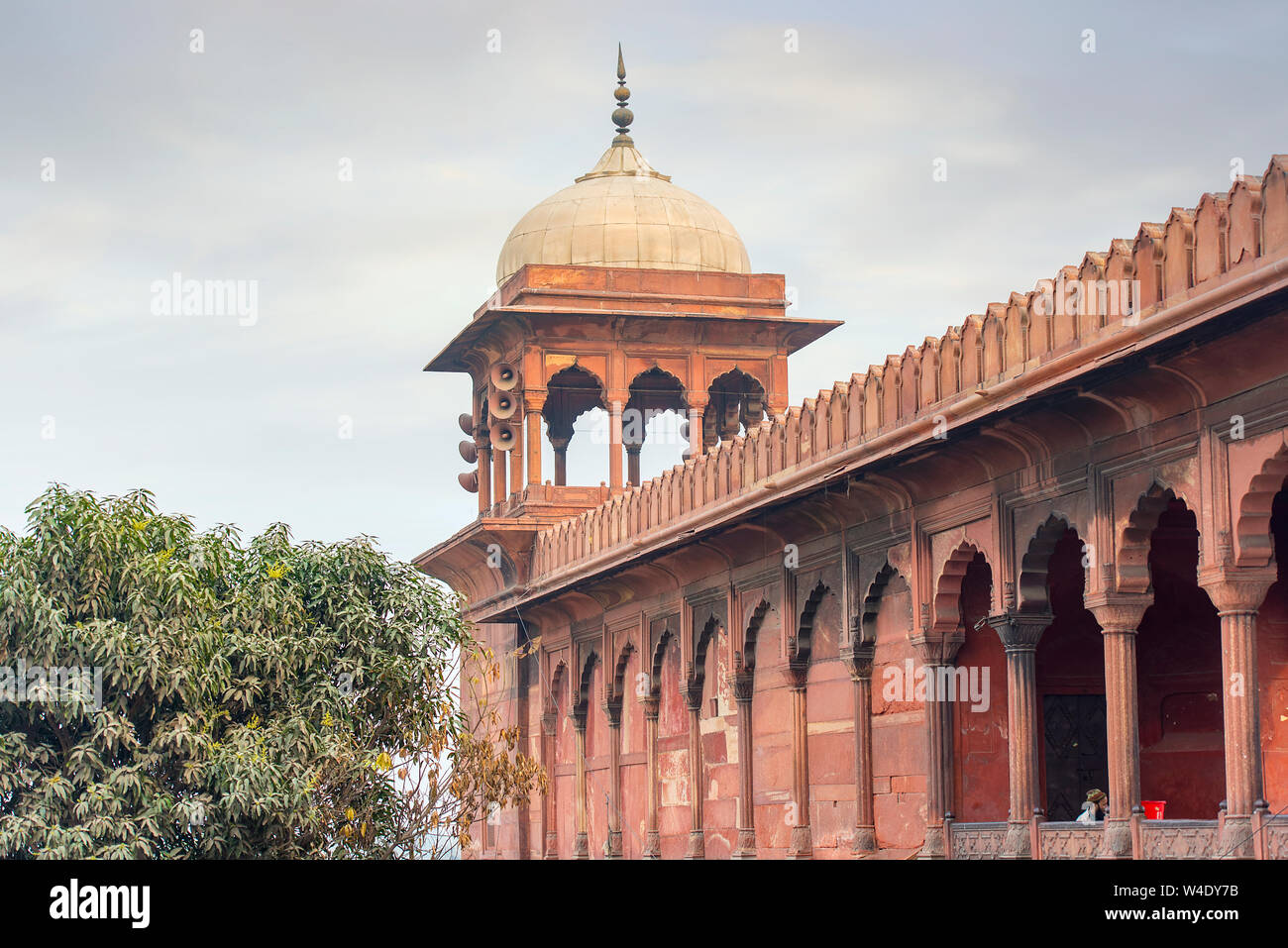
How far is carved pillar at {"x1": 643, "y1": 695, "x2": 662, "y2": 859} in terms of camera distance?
24.6 metres

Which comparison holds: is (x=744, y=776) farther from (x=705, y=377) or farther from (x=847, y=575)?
(x=705, y=377)

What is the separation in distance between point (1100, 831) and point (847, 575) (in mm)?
5083

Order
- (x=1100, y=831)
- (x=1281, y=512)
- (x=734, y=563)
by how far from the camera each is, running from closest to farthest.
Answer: (x=1100, y=831)
(x=1281, y=512)
(x=734, y=563)

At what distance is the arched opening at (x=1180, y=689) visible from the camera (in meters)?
17.9

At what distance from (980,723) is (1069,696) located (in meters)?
1.51

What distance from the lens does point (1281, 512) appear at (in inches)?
658

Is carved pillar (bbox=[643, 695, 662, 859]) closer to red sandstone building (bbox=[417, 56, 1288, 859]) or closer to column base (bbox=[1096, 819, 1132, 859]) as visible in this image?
red sandstone building (bbox=[417, 56, 1288, 859])

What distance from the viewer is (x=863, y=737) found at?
18922 millimetres

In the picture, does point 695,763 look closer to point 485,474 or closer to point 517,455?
point 517,455

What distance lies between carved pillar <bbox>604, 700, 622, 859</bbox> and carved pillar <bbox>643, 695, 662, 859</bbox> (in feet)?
3.30

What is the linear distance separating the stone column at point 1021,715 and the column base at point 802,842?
15.5 ft

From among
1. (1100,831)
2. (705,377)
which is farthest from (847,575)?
(705,377)

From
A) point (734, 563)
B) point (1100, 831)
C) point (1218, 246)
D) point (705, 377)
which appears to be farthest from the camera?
point (705, 377)

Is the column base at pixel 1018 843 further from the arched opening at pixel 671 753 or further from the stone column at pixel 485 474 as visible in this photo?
the stone column at pixel 485 474
